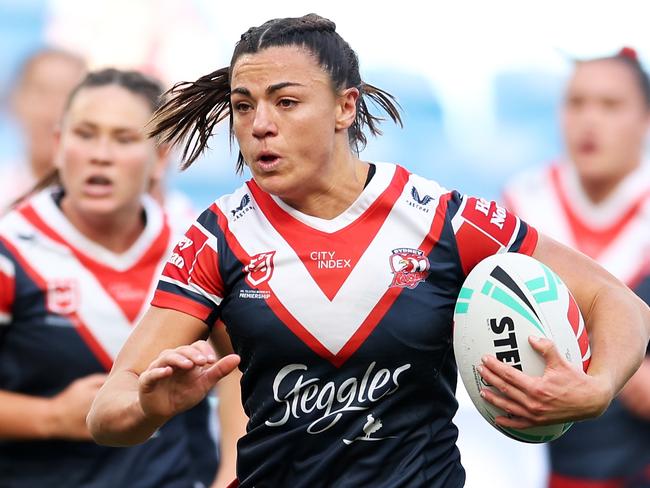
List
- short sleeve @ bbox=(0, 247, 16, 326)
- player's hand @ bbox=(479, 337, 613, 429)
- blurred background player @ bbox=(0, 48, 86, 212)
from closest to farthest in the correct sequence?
player's hand @ bbox=(479, 337, 613, 429) < short sleeve @ bbox=(0, 247, 16, 326) < blurred background player @ bbox=(0, 48, 86, 212)

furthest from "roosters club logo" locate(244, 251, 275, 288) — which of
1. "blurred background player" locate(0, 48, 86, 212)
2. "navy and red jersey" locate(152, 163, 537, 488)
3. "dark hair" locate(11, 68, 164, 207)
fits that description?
"blurred background player" locate(0, 48, 86, 212)

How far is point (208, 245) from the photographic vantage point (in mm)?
3998

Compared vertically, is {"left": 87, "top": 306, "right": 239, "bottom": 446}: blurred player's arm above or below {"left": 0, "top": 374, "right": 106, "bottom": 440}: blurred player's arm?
above

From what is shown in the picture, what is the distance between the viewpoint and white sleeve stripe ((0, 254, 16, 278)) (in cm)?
566

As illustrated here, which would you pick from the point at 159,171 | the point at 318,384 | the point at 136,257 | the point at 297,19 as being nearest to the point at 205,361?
the point at 318,384

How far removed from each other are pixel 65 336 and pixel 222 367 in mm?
2337

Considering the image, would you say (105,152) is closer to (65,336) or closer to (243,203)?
(65,336)

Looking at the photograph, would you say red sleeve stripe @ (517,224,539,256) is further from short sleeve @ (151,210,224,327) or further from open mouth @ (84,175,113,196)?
open mouth @ (84,175,113,196)

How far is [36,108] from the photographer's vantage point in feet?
27.5

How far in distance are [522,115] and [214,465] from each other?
263cm

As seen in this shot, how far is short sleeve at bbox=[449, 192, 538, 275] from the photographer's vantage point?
402cm

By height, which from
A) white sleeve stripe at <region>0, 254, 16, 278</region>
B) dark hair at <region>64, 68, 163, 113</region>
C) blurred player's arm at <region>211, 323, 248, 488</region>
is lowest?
blurred player's arm at <region>211, 323, 248, 488</region>

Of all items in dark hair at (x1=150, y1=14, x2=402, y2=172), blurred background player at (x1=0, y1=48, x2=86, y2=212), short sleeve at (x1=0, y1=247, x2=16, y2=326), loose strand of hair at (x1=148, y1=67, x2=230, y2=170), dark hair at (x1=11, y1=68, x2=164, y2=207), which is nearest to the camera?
dark hair at (x1=150, y1=14, x2=402, y2=172)

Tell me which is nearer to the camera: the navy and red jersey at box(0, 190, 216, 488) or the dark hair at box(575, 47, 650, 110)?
the navy and red jersey at box(0, 190, 216, 488)
